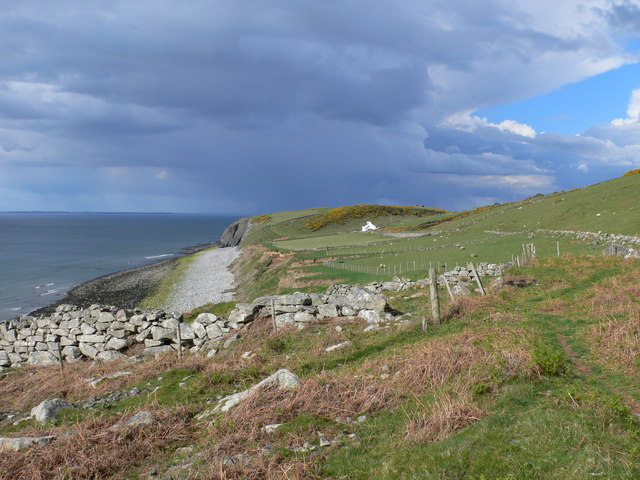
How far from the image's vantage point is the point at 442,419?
9484 mm

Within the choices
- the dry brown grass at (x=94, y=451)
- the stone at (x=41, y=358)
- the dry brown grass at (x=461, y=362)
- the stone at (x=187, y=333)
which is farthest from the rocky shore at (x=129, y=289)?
the dry brown grass at (x=461, y=362)

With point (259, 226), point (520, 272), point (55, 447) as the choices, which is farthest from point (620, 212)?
point (259, 226)

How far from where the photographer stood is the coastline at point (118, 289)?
67.9m

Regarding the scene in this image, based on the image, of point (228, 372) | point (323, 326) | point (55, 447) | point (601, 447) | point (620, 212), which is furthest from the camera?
point (620, 212)

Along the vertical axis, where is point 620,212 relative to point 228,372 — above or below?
above

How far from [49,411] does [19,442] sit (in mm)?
3234

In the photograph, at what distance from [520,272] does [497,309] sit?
9268mm

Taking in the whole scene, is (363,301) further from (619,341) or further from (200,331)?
(619,341)

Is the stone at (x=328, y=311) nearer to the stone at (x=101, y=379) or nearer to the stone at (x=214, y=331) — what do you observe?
the stone at (x=214, y=331)

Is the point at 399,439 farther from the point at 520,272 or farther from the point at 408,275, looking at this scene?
the point at 408,275

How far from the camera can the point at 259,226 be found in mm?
150125

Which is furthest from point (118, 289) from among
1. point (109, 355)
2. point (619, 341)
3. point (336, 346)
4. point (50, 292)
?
point (619, 341)

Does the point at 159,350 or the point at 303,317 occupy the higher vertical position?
the point at 303,317

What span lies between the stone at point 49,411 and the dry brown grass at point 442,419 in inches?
438
